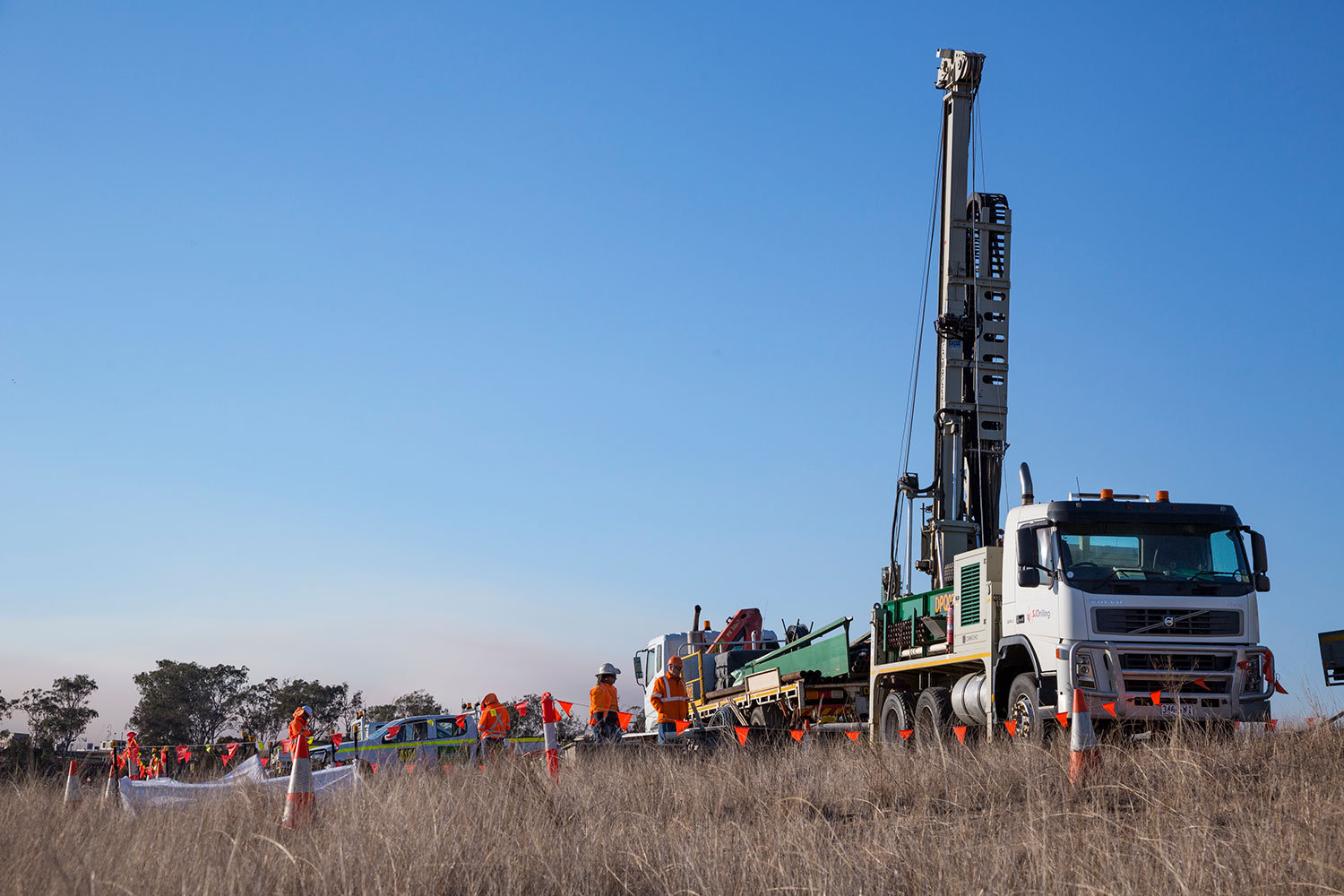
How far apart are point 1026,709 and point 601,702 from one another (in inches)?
262

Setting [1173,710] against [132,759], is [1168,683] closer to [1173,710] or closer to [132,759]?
[1173,710]

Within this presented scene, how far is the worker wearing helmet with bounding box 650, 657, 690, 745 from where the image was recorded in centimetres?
1667

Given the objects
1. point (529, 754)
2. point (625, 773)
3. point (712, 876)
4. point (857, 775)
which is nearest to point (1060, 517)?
point (857, 775)

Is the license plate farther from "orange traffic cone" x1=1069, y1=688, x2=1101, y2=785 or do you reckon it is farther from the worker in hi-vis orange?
the worker in hi-vis orange

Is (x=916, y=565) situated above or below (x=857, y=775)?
above

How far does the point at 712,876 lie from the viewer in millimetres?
6016

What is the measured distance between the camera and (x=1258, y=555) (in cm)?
1262

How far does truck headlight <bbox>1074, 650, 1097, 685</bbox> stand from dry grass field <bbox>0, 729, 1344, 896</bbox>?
1.34 meters

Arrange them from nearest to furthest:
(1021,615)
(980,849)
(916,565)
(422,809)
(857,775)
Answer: (980,849) < (422,809) < (857,775) < (1021,615) < (916,565)

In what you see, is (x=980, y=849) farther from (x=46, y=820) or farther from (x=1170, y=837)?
(x=46, y=820)

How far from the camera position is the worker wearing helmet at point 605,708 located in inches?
666

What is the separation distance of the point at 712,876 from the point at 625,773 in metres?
5.32

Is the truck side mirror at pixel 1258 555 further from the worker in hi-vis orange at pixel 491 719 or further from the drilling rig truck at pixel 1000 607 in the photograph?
the worker in hi-vis orange at pixel 491 719

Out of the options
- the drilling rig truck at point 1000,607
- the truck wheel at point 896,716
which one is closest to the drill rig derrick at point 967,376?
the drilling rig truck at point 1000,607
